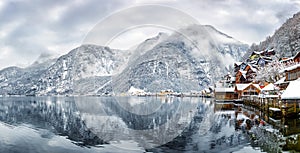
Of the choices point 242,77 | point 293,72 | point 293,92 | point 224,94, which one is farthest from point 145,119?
point 242,77

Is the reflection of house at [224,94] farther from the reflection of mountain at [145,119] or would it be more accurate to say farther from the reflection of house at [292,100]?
the reflection of house at [292,100]

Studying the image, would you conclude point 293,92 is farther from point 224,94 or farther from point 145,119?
point 224,94

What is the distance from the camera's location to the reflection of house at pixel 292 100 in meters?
31.7

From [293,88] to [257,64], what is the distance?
6831 centimetres

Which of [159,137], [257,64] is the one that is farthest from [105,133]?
[257,64]

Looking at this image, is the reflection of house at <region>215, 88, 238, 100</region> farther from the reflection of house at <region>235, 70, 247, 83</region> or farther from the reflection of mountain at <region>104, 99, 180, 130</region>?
the reflection of mountain at <region>104, 99, 180, 130</region>

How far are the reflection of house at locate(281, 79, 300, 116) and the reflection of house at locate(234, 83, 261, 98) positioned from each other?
40293 millimetres

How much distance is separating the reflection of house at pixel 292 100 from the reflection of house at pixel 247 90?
40.3 meters

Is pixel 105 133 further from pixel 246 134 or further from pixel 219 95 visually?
pixel 219 95

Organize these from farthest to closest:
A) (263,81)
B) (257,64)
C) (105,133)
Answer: (257,64) < (263,81) < (105,133)

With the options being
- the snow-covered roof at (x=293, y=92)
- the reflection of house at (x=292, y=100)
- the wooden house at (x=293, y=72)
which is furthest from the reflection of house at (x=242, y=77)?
the reflection of house at (x=292, y=100)

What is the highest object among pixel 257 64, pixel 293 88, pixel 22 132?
pixel 257 64

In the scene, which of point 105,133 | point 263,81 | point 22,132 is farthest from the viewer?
point 263,81

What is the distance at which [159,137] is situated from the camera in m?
23.3
